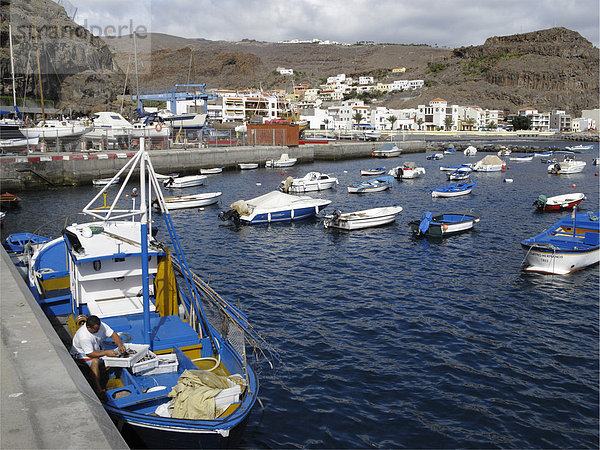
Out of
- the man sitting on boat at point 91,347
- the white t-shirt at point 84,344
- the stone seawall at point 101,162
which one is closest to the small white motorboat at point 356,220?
the man sitting on boat at point 91,347

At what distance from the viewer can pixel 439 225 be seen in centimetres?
3041

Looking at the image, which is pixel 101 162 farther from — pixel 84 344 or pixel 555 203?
pixel 84 344

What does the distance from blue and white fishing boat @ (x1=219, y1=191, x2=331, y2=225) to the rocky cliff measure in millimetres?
61080

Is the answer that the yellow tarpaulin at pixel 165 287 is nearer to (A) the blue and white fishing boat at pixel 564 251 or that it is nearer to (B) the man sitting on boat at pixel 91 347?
(B) the man sitting on boat at pixel 91 347

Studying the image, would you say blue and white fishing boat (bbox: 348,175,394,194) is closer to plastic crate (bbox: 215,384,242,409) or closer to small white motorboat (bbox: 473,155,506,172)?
small white motorboat (bbox: 473,155,506,172)

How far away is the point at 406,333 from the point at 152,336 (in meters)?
9.09

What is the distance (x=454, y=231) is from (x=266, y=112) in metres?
138

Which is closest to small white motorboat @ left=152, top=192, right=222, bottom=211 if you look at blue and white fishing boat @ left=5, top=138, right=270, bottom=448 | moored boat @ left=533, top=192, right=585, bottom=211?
blue and white fishing boat @ left=5, top=138, right=270, bottom=448

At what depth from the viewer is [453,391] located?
1362 centimetres

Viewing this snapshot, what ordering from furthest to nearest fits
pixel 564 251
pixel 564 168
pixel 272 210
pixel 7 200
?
pixel 564 168 → pixel 7 200 → pixel 272 210 → pixel 564 251

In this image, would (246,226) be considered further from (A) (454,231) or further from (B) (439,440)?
(B) (439,440)

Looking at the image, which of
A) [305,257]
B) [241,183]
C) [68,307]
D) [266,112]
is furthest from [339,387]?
[266,112]

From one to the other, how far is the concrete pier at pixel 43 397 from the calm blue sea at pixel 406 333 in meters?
4.77

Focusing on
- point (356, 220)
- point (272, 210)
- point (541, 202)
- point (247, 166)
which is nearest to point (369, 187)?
point (541, 202)
